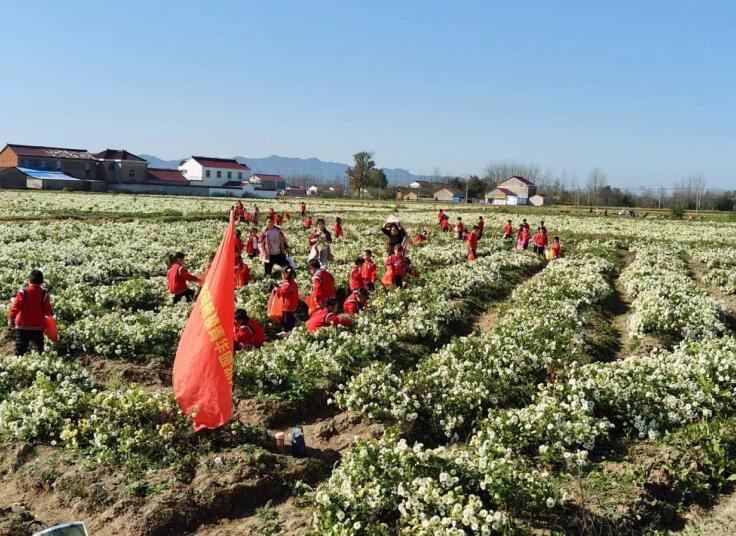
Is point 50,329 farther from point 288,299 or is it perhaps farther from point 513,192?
point 513,192

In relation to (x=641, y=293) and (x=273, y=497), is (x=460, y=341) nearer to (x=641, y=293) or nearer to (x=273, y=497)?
(x=273, y=497)

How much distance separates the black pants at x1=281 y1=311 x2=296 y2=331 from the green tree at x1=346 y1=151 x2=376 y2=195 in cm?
10749

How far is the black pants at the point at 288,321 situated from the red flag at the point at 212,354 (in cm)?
602

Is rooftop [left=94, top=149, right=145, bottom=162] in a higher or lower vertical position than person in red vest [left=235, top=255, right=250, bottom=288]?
higher

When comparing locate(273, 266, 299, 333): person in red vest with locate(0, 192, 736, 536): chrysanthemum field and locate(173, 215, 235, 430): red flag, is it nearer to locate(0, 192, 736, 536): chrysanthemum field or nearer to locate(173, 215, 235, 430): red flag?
locate(0, 192, 736, 536): chrysanthemum field

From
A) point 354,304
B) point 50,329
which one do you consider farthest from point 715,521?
point 50,329

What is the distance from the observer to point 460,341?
12.3 metres

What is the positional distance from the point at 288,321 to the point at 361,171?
360 ft

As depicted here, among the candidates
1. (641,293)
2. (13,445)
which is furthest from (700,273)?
(13,445)

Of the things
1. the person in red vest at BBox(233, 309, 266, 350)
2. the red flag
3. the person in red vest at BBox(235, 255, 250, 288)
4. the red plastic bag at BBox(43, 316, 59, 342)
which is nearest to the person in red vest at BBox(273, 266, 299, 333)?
the person in red vest at BBox(233, 309, 266, 350)

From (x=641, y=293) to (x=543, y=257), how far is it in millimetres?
10576

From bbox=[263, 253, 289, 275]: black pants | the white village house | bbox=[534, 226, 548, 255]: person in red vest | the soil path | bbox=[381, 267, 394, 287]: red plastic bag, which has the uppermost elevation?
the white village house

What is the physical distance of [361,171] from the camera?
402 feet

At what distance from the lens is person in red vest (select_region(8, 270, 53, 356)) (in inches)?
437
